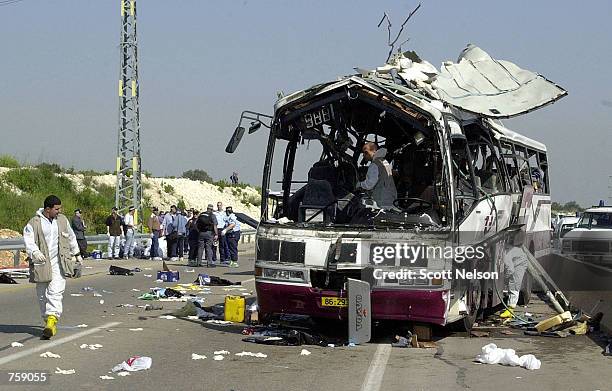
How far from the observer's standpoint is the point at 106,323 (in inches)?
555

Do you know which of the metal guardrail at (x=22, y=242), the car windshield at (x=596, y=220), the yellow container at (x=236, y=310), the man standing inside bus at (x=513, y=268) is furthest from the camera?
the car windshield at (x=596, y=220)

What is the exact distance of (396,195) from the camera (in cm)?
1291

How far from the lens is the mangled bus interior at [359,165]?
12539 millimetres

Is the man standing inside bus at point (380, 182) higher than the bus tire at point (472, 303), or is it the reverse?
the man standing inside bus at point (380, 182)

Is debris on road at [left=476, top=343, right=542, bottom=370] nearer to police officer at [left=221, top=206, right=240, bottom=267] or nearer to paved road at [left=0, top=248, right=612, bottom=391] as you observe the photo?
paved road at [left=0, top=248, right=612, bottom=391]

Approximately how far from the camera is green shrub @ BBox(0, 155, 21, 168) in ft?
227

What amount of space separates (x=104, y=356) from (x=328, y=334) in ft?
12.3

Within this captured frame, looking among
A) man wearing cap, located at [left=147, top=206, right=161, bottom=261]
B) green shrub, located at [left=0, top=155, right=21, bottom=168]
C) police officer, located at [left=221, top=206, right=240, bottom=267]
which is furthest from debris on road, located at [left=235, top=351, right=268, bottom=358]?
green shrub, located at [left=0, top=155, right=21, bottom=168]

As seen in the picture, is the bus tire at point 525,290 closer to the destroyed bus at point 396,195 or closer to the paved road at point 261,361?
the destroyed bus at point 396,195

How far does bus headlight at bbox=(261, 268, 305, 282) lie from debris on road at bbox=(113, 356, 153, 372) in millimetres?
2770

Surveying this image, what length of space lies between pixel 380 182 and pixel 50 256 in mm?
4431

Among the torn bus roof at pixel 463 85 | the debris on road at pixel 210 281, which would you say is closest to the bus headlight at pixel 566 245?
the debris on road at pixel 210 281

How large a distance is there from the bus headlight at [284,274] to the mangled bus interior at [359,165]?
2.26 ft

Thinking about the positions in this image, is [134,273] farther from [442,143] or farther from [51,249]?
[442,143]
